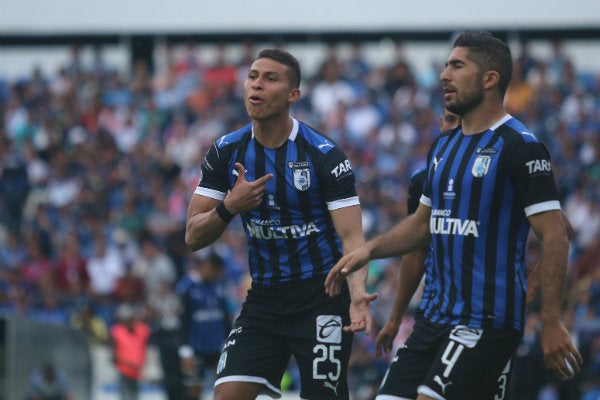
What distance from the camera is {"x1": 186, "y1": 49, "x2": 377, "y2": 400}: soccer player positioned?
6.46 metres

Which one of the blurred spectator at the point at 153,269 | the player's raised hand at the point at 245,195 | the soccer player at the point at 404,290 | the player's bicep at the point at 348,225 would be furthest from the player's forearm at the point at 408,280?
the blurred spectator at the point at 153,269

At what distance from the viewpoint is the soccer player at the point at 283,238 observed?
6.46 meters

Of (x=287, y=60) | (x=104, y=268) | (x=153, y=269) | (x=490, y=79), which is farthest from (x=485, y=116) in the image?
(x=104, y=268)

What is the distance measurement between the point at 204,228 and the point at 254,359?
2.63 ft

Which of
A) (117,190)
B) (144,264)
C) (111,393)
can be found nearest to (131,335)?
(111,393)

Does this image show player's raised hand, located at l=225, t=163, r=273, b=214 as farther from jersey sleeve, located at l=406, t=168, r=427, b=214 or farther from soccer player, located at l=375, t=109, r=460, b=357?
jersey sleeve, located at l=406, t=168, r=427, b=214

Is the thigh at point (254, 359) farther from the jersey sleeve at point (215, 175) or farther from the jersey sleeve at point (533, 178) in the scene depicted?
the jersey sleeve at point (533, 178)

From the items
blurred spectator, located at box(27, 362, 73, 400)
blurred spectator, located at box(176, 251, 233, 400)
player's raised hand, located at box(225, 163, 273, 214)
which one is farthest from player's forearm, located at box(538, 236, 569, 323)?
blurred spectator, located at box(27, 362, 73, 400)

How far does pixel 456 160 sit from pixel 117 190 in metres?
13.1

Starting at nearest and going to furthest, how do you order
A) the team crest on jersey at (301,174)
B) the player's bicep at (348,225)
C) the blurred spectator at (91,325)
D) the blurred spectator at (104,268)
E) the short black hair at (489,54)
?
the short black hair at (489,54)
the player's bicep at (348,225)
the team crest on jersey at (301,174)
the blurred spectator at (91,325)
the blurred spectator at (104,268)

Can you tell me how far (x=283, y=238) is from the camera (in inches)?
258

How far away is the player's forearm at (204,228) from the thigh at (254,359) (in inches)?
23.2

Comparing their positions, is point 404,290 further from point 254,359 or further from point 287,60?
point 287,60

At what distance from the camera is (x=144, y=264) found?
16.1 meters
